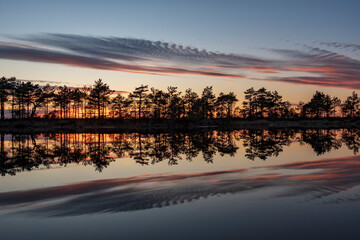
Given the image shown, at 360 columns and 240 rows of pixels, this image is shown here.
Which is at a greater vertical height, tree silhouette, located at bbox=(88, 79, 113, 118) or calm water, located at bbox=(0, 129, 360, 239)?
tree silhouette, located at bbox=(88, 79, 113, 118)

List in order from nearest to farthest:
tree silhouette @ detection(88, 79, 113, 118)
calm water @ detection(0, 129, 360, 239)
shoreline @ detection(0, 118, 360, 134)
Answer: calm water @ detection(0, 129, 360, 239), shoreline @ detection(0, 118, 360, 134), tree silhouette @ detection(88, 79, 113, 118)

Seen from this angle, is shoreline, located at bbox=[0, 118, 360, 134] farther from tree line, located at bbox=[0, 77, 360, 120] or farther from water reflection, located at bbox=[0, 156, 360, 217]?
water reflection, located at bbox=[0, 156, 360, 217]

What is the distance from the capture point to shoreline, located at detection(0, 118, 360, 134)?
69.6m

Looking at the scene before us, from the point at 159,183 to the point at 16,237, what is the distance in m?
5.36

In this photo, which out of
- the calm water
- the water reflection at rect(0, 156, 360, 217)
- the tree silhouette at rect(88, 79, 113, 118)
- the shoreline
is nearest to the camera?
the calm water

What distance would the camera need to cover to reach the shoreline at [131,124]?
228 feet

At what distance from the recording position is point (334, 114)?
136750 mm

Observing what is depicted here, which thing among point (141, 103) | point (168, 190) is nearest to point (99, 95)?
point (141, 103)

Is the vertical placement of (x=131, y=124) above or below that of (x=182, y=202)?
above

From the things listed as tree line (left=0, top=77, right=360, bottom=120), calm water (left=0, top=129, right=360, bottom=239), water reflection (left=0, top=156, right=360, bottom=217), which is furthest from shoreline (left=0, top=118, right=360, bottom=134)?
water reflection (left=0, top=156, right=360, bottom=217)

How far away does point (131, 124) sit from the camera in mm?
85688

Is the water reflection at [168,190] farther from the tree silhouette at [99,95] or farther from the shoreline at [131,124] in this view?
the tree silhouette at [99,95]

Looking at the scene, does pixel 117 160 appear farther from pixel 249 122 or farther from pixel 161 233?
pixel 249 122

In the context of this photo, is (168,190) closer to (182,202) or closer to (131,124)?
(182,202)
